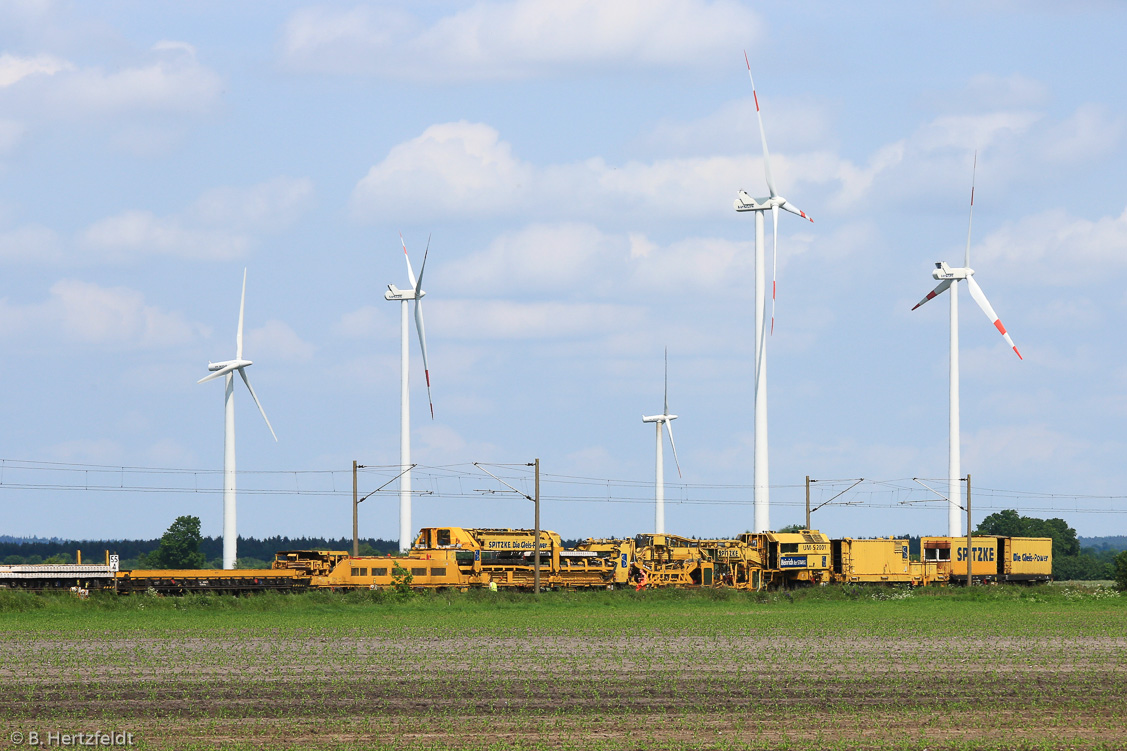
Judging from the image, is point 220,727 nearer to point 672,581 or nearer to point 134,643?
point 134,643

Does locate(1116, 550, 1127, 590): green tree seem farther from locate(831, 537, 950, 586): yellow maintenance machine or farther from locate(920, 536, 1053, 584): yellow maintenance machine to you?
locate(831, 537, 950, 586): yellow maintenance machine

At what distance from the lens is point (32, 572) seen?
82562mm

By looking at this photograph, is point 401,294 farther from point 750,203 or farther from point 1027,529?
point 1027,529

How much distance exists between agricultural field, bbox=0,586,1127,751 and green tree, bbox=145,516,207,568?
129 meters

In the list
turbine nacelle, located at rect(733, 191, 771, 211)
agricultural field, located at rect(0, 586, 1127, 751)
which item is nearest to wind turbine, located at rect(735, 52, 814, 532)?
turbine nacelle, located at rect(733, 191, 771, 211)

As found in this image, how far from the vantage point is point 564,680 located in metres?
34.6

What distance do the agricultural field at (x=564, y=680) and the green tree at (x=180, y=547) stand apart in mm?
128670

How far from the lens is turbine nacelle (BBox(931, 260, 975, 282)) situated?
120000 mm

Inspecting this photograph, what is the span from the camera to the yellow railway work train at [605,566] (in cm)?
7950

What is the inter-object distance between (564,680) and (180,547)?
545ft

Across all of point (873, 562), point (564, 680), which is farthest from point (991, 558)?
point (564, 680)

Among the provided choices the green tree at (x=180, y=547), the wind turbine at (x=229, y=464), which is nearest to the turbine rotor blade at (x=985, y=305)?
the wind turbine at (x=229, y=464)

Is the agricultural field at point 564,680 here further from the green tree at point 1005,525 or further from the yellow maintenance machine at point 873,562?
the green tree at point 1005,525

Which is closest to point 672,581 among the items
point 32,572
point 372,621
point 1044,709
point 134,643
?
point 372,621
